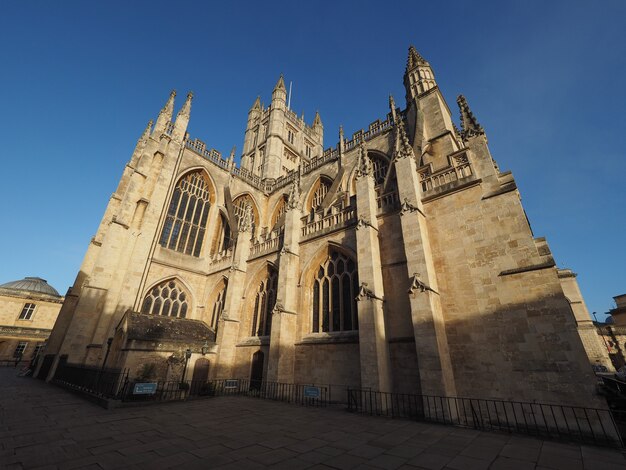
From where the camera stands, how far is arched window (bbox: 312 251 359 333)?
12.3 m

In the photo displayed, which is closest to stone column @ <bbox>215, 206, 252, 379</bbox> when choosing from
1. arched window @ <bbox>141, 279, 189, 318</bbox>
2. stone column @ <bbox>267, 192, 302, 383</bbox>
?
stone column @ <bbox>267, 192, 302, 383</bbox>

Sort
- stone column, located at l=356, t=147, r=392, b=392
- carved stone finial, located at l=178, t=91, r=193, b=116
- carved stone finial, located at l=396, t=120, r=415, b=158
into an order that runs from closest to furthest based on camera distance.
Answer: stone column, located at l=356, t=147, r=392, b=392
carved stone finial, located at l=396, t=120, r=415, b=158
carved stone finial, located at l=178, t=91, r=193, b=116

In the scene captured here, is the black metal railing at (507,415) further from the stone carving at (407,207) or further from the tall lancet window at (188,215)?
the tall lancet window at (188,215)

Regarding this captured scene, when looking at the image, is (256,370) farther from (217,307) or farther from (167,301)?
(167,301)

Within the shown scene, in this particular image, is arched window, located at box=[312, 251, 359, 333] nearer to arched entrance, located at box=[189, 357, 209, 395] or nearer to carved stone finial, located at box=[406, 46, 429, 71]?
arched entrance, located at box=[189, 357, 209, 395]

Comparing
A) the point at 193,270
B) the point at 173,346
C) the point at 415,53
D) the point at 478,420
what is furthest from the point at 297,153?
the point at 478,420

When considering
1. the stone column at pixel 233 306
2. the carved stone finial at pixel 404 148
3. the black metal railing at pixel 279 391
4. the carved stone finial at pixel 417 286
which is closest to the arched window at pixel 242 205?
the stone column at pixel 233 306

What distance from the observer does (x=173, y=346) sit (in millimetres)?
13094

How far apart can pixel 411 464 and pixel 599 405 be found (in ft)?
19.4

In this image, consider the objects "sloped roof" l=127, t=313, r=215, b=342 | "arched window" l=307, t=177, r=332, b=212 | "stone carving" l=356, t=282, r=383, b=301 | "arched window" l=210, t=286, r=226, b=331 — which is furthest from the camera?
"arched window" l=307, t=177, r=332, b=212

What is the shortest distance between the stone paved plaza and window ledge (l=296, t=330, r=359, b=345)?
3.34 meters

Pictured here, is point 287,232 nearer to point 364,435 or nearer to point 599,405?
point 364,435

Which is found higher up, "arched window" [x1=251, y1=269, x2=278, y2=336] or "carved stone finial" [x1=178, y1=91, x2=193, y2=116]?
"carved stone finial" [x1=178, y1=91, x2=193, y2=116]

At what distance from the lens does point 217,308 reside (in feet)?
61.6
